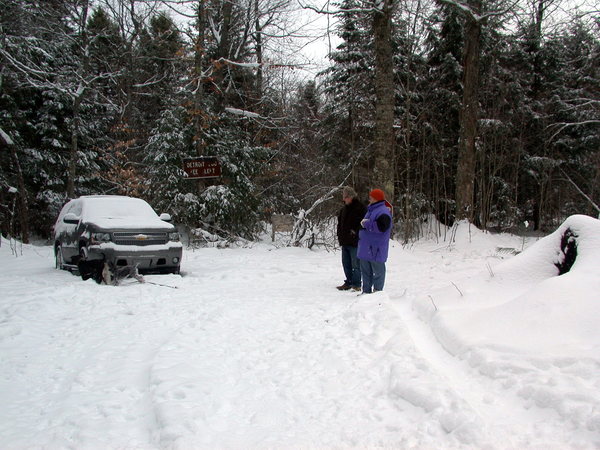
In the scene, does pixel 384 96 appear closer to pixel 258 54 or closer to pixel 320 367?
pixel 320 367

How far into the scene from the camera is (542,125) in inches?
867

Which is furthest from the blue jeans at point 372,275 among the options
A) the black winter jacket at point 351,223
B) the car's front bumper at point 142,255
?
the car's front bumper at point 142,255

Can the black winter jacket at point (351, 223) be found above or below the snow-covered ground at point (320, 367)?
above

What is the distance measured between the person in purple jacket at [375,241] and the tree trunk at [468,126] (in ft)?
26.7

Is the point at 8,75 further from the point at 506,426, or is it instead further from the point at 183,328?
the point at 506,426

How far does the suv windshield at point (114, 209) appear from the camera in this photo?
29.1 feet

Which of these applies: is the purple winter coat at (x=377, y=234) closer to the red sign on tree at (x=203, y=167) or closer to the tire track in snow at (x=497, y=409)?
the tire track in snow at (x=497, y=409)

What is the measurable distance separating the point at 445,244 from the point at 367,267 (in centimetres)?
756

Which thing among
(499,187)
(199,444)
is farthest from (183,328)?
(499,187)

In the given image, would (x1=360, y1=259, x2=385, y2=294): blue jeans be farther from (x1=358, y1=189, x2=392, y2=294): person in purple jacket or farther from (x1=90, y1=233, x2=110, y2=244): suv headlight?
(x1=90, y1=233, x2=110, y2=244): suv headlight

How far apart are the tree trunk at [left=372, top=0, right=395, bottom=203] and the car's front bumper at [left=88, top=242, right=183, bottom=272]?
6146mm

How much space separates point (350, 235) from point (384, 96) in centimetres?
586

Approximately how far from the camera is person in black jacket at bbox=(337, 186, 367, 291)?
7.28 m

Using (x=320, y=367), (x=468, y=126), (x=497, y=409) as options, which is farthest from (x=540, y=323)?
(x=468, y=126)
